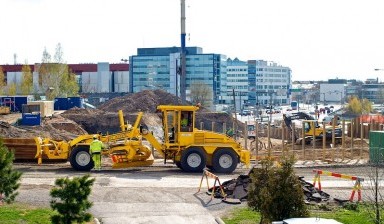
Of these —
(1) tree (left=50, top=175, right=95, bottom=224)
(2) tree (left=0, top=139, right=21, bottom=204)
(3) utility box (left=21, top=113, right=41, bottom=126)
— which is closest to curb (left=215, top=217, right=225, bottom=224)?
(1) tree (left=50, top=175, right=95, bottom=224)

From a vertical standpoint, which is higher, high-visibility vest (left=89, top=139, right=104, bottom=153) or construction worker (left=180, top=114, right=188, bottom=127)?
construction worker (left=180, top=114, right=188, bottom=127)

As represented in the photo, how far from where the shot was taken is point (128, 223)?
17.8m

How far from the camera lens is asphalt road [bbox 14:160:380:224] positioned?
62.1 ft

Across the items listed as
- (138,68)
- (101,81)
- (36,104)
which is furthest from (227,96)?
(36,104)

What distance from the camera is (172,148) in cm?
2791

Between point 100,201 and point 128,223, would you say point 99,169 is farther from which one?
point 128,223

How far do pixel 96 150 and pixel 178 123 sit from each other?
3786 millimetres

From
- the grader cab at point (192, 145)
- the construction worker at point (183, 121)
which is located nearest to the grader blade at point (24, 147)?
the grader cab at point (192, 145)

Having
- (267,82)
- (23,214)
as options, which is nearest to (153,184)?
(23,214)

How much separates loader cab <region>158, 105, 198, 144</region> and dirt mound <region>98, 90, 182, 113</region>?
33.9m

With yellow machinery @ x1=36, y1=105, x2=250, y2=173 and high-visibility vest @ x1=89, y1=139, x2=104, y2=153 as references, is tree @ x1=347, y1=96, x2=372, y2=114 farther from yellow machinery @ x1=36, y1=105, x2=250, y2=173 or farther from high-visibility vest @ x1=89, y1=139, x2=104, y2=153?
high-visibility vest @ x1=89, y1=139, x2=104, y2=153

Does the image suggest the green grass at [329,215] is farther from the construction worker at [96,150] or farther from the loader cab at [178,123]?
the construction worker at [96,150]

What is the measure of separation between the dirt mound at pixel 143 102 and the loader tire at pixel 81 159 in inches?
1361

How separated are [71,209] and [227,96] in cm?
14419
